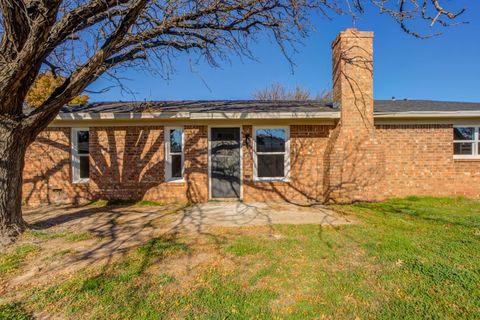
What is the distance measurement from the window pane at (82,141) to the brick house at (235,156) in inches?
1.1

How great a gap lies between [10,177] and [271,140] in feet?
20.3

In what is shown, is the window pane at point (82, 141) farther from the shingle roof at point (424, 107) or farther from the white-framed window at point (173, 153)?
the shingle roof at point (424, 107)

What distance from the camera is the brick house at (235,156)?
7.59 meters

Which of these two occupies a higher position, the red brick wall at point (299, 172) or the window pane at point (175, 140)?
the window pane at point (175, 140)

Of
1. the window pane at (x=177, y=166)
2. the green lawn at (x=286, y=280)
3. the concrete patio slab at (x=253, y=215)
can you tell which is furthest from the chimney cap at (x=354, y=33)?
the window pane at (x=177, y=166)

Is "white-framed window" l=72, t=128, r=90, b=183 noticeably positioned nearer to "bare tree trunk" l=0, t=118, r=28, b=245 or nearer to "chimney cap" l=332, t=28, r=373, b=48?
"bare tree trunk" l=0, t=118, r=28, b=245

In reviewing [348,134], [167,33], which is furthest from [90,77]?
[348,134]

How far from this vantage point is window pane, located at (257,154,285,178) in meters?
7.90

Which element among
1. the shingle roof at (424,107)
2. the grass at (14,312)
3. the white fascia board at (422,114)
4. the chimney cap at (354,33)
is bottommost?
the grass at (14,312)

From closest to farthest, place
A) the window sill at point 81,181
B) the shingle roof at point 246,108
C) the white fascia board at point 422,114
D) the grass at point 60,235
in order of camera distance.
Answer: the grass at point 60,235 → the white fascia board at point 422,114 → the shingle roof at point 246,108 → the window sill at point 81,181

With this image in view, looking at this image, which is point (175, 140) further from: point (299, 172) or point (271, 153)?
point (299, 172)

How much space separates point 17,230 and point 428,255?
673 centimetres

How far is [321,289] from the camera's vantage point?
9.27 ft

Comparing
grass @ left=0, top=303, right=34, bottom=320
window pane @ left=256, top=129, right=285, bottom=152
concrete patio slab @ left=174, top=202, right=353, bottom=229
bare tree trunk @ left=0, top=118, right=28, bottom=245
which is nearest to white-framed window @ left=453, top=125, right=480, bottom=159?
concrete patio slab @ left=174, top=202, right=353, bottom=229
